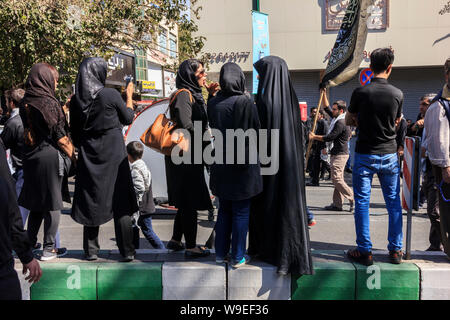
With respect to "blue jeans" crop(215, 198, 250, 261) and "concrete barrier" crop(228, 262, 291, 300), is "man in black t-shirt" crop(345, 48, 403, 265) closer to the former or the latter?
"concrete barrier" crop(228, 262, 291, 300)

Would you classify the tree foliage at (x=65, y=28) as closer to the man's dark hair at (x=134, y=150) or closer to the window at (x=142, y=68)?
the man's dark hair at (x=134, y=150)

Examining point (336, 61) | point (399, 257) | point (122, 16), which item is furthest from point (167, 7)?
point (399, 257)

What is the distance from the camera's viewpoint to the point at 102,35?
961 cm

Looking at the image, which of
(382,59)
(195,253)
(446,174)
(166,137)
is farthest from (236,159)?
(446,174)

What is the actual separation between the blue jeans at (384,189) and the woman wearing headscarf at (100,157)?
2042 millimetres

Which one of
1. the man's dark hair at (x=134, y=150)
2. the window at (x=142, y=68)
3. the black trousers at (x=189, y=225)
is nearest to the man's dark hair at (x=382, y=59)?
the black trousers at (x=189, y=225)

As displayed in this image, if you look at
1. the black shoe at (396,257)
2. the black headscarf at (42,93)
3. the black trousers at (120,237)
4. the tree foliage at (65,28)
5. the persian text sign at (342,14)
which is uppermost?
the persian text sign at (342,14)

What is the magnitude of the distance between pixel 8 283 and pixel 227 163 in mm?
1840

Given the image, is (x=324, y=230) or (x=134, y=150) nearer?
(x=134, y=150)

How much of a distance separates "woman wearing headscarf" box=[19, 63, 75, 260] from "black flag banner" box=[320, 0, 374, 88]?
3.46 m

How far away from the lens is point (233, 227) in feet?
11.7

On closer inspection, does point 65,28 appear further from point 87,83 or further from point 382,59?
point 382,59

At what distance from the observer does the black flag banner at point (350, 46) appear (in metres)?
5.35
